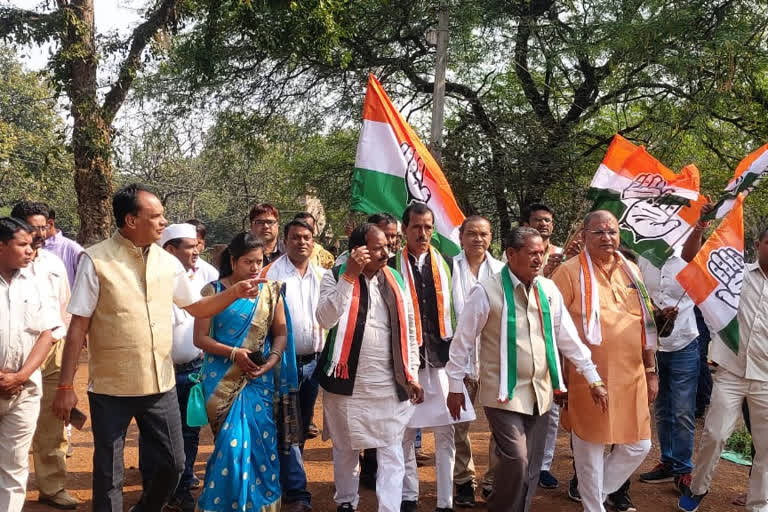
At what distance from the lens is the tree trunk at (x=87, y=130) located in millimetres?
12078

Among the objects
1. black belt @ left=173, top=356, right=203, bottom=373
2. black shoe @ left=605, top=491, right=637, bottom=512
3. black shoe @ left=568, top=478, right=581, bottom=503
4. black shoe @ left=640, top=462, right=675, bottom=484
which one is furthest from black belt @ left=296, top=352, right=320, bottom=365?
black shoe @ left=640, top=462, right=675, bottom=484

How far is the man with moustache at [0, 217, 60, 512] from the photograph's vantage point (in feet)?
12.9

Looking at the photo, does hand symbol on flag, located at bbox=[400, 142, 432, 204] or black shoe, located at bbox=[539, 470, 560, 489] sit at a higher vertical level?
hand symbol on flag, located at bbox=[400, 142, 432, 204]

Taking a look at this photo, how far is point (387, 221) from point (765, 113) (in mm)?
11290

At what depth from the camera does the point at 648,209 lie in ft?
18.1

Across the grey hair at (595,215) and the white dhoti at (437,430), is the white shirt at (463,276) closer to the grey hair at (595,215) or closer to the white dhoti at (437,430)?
the white dhoti at (437,430)

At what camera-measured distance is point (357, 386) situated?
4.59 m

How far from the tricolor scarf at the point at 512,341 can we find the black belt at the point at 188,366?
84.0 inches

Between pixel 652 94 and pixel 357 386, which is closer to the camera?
pixel 357 386

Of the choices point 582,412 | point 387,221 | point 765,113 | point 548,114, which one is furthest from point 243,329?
point 765,113

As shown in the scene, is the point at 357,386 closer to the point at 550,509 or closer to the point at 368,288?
the point at 368,288

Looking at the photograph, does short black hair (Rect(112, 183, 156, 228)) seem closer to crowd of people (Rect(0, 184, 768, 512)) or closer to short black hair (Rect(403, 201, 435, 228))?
crowd of people (Rect(0, 184, 768, 512))

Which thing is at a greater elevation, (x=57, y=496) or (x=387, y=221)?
(x=387, y=221)

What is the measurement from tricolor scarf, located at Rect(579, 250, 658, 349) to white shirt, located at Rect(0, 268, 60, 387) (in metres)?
3.22
